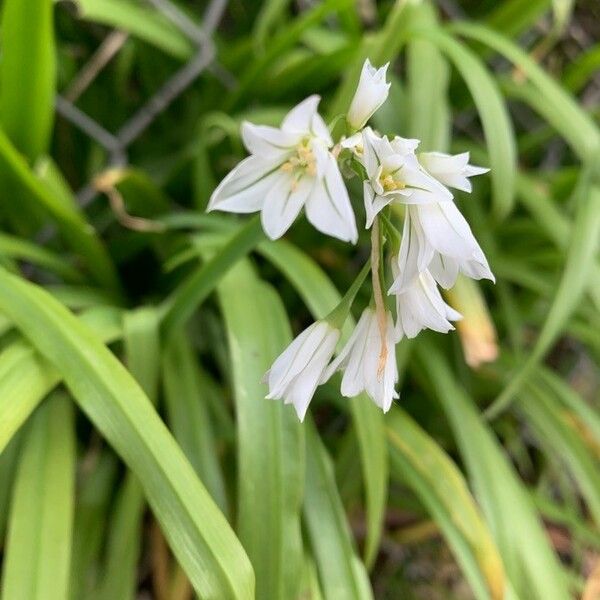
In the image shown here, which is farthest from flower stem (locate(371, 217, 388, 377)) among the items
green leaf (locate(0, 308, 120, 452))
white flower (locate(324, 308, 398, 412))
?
green leaf (locate(0, 308, 120, 452))

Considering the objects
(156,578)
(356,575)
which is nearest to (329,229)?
(356,575)

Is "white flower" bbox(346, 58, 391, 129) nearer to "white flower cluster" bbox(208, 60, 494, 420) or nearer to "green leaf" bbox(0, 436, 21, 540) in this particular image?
"white flower cluster" bbox(208, 60, 494, 420)

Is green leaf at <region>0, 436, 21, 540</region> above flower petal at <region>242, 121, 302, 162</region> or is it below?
below

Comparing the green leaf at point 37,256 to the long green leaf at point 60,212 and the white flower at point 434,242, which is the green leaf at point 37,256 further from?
the white flower at point 434,242

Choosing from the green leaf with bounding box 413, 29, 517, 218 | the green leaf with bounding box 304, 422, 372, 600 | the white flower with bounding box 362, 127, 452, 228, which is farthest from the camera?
the green leaf with bounding box 413, 29, 517, 218

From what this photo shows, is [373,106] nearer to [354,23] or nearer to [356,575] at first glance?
[356,575]

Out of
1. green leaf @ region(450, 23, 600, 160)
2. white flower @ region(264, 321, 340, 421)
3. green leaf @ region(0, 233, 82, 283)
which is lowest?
green leaf @ region(0, 233, 82, 283)

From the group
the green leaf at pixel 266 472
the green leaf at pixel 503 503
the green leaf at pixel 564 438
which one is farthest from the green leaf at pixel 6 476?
the green leaf at pixel 564 438
